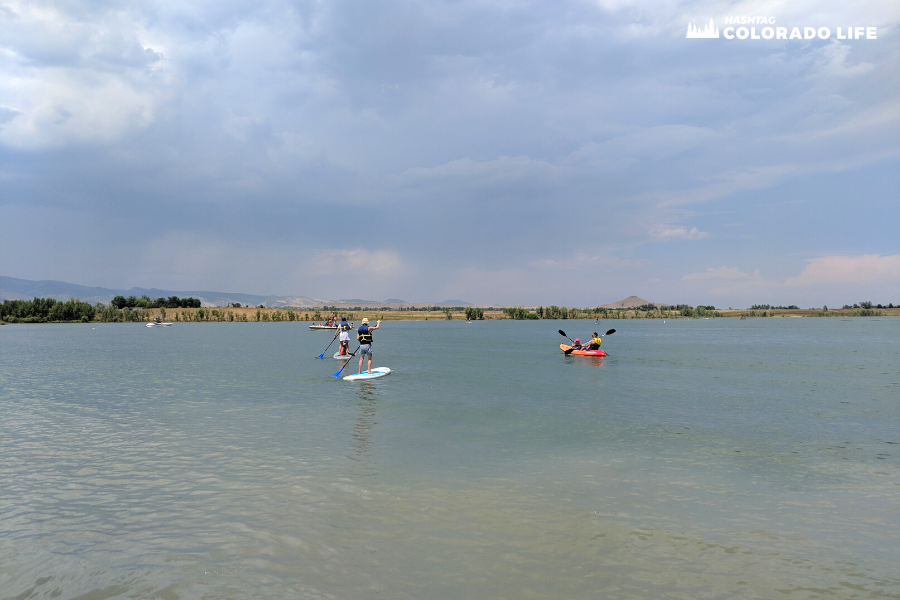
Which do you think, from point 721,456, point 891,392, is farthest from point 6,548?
point 891,392

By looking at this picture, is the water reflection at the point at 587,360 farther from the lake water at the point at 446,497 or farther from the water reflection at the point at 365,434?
the water reflection at the point at 365,434

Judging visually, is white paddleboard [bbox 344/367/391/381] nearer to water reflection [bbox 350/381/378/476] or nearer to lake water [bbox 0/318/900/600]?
water reflection [bbox 350/381/378/476]

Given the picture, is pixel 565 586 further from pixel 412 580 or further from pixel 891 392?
pixel 891 392

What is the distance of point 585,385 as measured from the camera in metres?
29.9

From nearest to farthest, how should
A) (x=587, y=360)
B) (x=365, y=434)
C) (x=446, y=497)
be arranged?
(x=446, y=497) < (x=365, y=434) < (x=587, y=360)

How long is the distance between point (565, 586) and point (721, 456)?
9541 mm

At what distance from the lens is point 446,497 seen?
35.1 feet

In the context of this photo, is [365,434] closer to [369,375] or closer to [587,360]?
[369,375]

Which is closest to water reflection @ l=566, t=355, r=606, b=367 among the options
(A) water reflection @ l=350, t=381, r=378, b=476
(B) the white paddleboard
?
(B) the white paddleboard

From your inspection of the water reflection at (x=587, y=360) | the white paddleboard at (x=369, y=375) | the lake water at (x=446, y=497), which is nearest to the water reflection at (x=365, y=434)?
the lake water at (x=446, y=497)

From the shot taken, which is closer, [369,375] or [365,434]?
[365,434]

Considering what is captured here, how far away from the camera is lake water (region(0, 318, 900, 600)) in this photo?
24.2ft

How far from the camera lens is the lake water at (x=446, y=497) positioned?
7379 millimetres

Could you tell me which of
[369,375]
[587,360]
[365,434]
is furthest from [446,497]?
[587,360]
